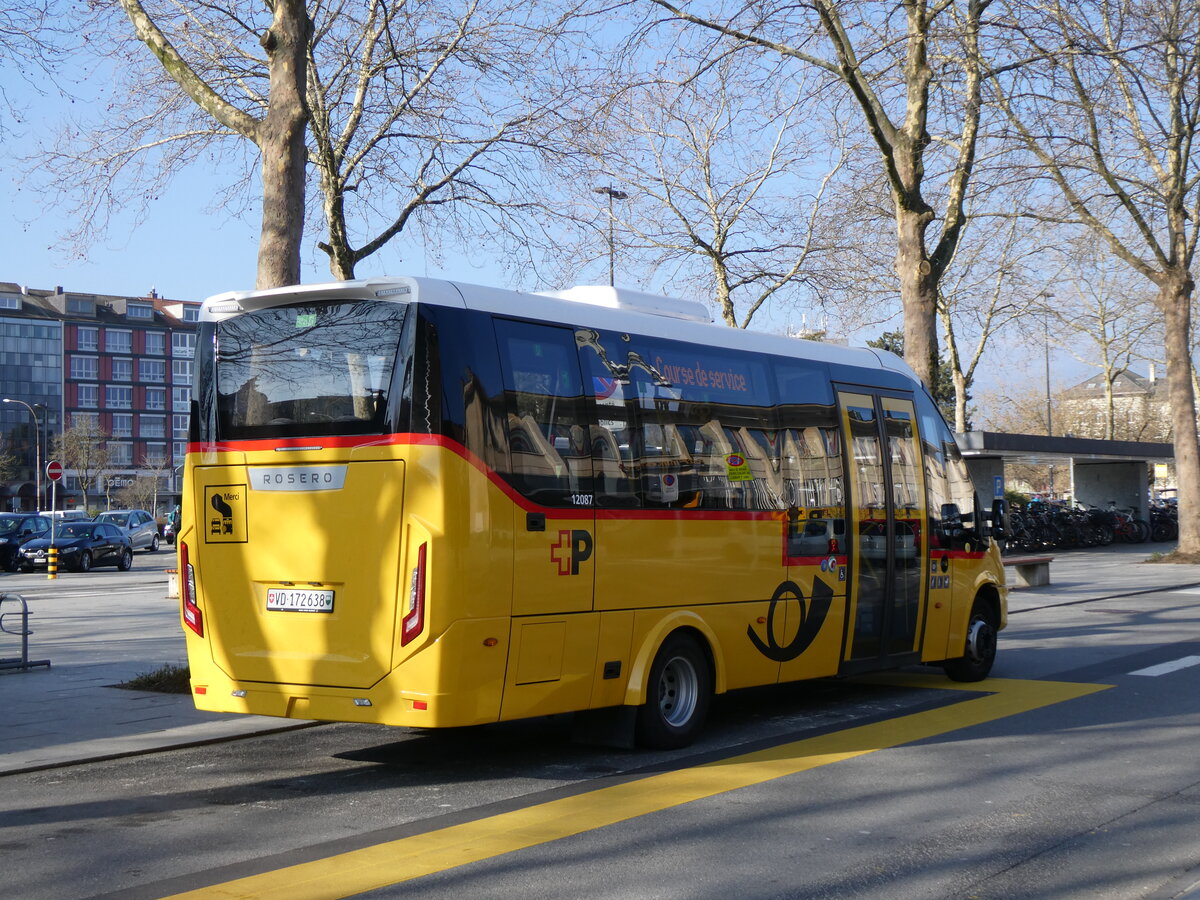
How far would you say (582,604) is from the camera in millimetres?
8133

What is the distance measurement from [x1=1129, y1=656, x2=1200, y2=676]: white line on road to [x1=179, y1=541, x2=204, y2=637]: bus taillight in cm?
919

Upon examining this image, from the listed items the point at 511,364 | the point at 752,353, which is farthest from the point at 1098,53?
the point at 511,364

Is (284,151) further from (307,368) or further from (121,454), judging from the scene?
(121,454)

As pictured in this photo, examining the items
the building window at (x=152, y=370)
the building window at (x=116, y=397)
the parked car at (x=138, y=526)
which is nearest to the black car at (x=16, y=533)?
the parked car at (x=138, y=526)

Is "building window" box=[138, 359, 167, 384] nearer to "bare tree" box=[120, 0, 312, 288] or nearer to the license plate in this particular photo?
"bare tree" box=[120, 0, 312, 288]

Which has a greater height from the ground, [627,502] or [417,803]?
[627,502]

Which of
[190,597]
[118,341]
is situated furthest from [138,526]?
[118,341]

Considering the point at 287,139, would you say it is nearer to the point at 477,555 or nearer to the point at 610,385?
the point at 610,385

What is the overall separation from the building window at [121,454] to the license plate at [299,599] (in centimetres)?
12457

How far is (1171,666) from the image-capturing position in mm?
13211

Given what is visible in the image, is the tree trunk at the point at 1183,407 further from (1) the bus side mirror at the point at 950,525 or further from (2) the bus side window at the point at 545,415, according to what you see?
(2) the bus side window at the point at 545,415

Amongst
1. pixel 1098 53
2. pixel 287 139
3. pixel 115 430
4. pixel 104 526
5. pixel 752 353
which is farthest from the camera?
pixel 115 430

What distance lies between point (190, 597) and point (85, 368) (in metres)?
126

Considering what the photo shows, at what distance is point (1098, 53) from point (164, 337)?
125 meters
